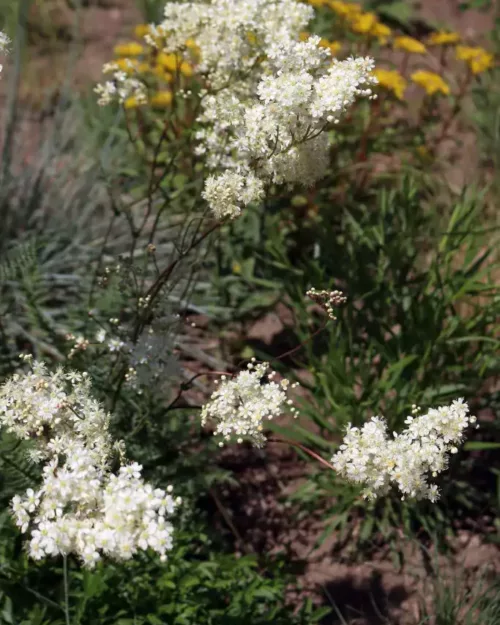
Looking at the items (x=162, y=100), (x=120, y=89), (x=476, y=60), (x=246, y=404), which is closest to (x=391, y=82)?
(x=476, y=60)

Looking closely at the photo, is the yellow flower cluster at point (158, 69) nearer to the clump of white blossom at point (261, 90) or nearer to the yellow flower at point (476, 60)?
the clump of white blossom at point (261, 90)

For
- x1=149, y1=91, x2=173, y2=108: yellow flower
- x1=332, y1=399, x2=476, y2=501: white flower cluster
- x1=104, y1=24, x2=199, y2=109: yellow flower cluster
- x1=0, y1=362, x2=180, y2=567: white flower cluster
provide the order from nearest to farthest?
x1=0, y1=362, x2=180, y2=567: white flower cluster → x1=332, y1=399, x2=476, y2=501: white flower cluster → x1=104, y1=24, x2=199, y2=109: yellow flower cluster → x1=149, y1=91, x2=173, y2=108: yellow flower

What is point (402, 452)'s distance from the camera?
1.60m

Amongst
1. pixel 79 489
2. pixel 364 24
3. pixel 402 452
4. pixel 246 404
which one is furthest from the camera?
pixel 364 24

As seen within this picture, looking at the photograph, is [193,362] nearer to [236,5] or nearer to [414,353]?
[414,353]

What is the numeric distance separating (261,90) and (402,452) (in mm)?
822

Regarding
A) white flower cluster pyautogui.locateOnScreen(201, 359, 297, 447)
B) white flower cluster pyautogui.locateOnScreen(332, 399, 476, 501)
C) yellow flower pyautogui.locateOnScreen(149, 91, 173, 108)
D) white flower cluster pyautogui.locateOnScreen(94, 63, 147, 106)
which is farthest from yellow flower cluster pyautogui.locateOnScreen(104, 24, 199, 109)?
white flower cluster pyautogui.locateOnScreen(332, 399, 476, 501)

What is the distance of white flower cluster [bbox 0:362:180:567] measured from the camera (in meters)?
1.41

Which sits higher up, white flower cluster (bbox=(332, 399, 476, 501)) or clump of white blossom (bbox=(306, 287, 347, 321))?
clump of white blossom (bbox=(306, 287, 347, 321))

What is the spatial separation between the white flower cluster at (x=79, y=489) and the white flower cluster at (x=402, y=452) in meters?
0.38

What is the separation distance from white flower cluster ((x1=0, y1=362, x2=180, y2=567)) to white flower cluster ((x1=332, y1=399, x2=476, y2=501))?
1.23 ft

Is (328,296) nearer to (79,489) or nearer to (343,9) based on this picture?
(79,489)

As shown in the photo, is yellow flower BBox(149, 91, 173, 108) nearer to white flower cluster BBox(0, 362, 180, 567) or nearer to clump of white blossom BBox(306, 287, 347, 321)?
clump of white blossom BBox(306, 287, 347, 321)

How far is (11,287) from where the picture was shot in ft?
11.2
